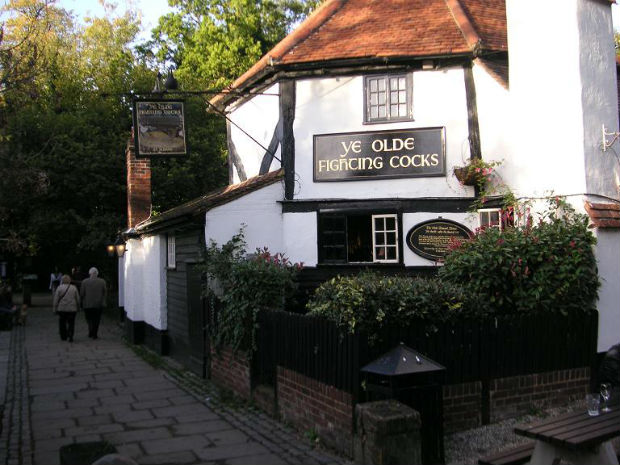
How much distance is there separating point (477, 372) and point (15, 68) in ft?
22.8

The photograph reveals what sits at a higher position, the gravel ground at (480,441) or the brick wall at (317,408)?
the brick wall at (317,408)

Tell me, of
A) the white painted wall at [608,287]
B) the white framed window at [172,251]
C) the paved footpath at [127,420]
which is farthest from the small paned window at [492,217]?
the white framed window at [172,251]

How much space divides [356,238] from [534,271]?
4.04 meters

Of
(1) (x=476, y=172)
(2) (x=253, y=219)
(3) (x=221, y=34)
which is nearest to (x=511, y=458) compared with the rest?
(1) (x=476, y=172)

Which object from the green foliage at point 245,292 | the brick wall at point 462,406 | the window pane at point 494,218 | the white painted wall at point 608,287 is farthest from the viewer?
the window pane at point 494,218

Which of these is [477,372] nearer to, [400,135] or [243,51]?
[400,135]

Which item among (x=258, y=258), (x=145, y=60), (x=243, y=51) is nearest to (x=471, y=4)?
(x=258, y=258)

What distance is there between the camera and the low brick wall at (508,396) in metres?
7.08

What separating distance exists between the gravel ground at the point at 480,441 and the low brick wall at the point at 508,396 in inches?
4.2

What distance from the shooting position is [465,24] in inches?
463

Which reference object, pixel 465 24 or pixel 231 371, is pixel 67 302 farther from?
pixel 465 24

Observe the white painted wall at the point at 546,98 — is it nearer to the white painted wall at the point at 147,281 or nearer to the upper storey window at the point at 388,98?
the upper storey window at the point at 388,98

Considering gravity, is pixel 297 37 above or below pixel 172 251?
above

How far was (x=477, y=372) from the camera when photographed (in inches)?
287
